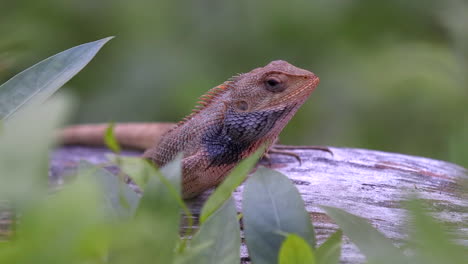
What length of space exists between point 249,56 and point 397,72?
1486 millimetres

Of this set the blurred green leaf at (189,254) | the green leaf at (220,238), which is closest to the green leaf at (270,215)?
the green leaf at (220,238)

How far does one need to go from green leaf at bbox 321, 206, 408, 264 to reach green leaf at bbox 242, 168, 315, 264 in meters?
0.16

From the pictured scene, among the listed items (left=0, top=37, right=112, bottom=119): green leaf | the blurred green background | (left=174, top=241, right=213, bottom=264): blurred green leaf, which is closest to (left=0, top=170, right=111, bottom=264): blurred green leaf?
(left=174, top=241, right=213, bottom=264): blurred green leaf

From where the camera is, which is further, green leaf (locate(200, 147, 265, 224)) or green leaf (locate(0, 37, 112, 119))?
green leaf (locate(0, 37, 112, 119))

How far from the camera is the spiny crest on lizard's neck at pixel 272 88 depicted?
2.72m

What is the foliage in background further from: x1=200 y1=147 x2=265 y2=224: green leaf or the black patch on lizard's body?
the black patch on lizard's body

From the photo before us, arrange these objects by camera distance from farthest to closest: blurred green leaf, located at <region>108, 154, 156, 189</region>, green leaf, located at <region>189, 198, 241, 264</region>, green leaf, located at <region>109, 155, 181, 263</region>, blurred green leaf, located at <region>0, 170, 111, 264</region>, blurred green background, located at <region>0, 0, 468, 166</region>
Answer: blurred green background, located at <region>0, 0, 468, 166</region>
blurred green leaf, located at <region>108, 154, 156, 189</region>
green leaf, located at <region>189, 198, 241, 264</region>
green leaf, located at <region>109, 155, 181, 263</region>
blurred green leaf, located at <region>0, 170, 111, 264</region>

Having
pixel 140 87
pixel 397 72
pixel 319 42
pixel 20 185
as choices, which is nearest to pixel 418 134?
pixel 397 72

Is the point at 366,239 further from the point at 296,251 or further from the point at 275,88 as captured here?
the point at 275,88

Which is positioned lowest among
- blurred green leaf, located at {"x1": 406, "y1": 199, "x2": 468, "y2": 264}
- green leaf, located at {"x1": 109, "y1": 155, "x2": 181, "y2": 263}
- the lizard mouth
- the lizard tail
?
the lizard tail

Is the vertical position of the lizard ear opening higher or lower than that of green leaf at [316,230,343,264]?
higher

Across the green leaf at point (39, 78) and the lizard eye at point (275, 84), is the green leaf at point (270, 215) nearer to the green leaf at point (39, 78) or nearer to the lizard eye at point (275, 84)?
the green leaf at point (39, 78)

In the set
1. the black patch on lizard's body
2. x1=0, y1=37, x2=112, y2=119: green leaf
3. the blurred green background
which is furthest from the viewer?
the blurred green background

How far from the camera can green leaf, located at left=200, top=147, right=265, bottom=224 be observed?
4.02 ft
